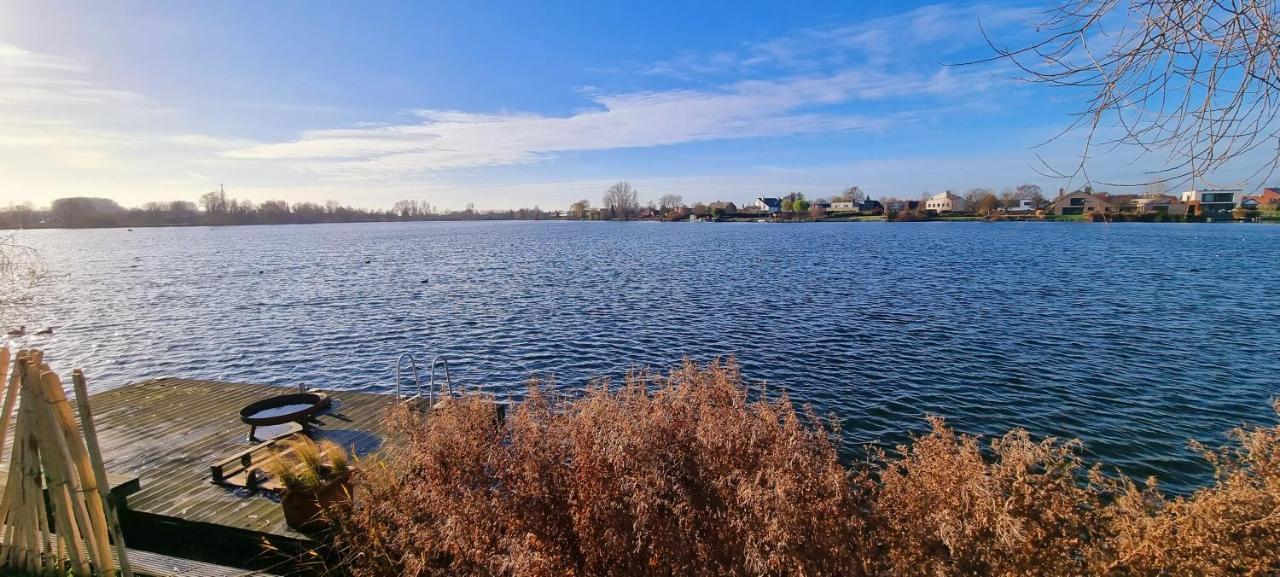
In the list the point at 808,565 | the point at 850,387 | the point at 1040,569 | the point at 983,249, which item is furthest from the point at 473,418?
the point at 983,249

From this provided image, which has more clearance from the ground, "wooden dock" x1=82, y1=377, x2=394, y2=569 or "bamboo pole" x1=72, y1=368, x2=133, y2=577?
"bamboo pole" x1=72, y1=368, x2=133, y2=577

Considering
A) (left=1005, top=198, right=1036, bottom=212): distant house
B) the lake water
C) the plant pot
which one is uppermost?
(left=1005, top=198, right=1036, bottom=212): distant house

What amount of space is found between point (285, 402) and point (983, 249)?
222 feet

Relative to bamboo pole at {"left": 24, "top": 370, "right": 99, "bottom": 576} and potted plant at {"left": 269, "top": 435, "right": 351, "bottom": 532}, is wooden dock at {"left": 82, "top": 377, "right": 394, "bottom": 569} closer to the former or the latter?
potted plant at {"left": 269, "top": 435, "right": 351, "bottom": 532}

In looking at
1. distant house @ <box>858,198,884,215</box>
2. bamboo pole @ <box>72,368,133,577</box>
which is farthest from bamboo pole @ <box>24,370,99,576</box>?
distant house @ <box>858,198,884,215</box>

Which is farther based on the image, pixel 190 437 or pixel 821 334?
pixel 821 334

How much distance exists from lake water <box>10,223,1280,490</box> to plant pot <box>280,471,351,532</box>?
30.3ft

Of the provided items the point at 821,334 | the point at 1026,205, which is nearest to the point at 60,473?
the point at 1026,205

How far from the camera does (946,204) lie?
146250 mm

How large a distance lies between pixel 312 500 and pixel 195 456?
493cm

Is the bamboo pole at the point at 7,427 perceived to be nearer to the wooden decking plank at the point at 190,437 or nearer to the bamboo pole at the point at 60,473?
the bamboo pole at the point at 60,473

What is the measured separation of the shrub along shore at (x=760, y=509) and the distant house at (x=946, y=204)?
492 ft

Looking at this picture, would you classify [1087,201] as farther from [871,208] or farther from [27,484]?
[871,208]

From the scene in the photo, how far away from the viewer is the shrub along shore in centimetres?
390
